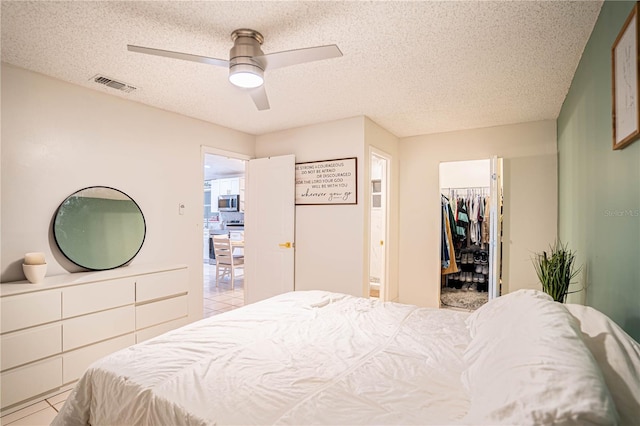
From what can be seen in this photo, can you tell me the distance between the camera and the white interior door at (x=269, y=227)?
12.8 feet

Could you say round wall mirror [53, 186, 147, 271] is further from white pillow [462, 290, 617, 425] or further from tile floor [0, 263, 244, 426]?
white pillow [462, 290, 617, 425]

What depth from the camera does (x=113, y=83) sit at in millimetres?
2623

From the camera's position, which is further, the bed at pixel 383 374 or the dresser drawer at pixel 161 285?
the dresser drawer at pixel 161 285

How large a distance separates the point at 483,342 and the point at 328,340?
0.72 metres

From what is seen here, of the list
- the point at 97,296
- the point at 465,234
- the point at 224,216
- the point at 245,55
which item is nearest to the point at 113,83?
the point at 245,55

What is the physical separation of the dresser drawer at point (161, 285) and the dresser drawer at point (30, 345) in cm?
60

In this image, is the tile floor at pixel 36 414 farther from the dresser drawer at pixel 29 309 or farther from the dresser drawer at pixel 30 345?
the dresser drawer at pixel 29 309

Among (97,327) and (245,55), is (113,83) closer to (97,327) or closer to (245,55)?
(245,55)

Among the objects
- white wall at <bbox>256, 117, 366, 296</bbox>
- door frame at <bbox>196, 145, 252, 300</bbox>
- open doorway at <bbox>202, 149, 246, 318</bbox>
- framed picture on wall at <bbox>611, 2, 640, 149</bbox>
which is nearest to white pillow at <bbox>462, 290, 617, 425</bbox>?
framed picture on wall at <bbox>611, 2, 640, 149</bbox>

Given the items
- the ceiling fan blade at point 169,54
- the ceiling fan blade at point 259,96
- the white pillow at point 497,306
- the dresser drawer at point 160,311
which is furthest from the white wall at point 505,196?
the ceiling fan blade at point 169,54

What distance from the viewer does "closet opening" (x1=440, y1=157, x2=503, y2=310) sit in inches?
182

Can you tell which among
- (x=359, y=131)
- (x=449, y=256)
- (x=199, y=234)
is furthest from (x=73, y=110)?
(x=449, y=256)

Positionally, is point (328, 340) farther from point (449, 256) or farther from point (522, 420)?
point (449, 256)

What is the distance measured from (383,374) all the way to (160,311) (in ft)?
7.82
